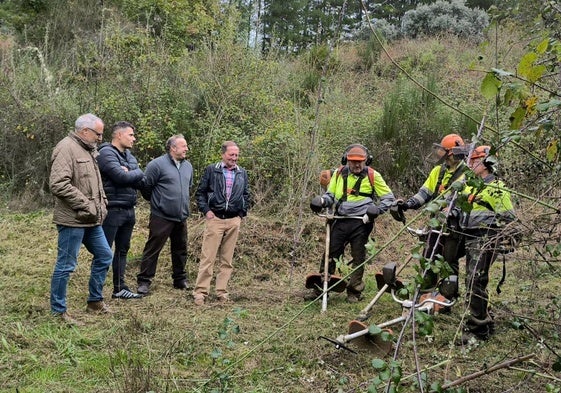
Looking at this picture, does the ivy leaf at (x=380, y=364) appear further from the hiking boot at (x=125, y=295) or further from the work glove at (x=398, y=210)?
the hiking boot at (x=125, y=295)

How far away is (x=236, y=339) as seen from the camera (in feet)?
16.2

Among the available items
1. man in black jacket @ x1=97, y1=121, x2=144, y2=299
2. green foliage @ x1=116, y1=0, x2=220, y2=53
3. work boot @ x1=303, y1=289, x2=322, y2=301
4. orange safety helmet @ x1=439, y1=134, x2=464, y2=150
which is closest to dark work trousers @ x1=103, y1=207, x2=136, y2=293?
man in black jacket @ x1=97, y1=121, x2=144, y2=299

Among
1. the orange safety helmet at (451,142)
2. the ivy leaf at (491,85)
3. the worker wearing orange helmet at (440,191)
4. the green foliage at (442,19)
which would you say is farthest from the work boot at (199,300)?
the green foliage at (442,19)

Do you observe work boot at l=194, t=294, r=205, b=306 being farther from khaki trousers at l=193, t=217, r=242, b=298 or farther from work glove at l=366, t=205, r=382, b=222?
work glove at l=366, t=205, r=382, b=222

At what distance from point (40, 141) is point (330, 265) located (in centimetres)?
661

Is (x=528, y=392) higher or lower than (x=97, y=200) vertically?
lower

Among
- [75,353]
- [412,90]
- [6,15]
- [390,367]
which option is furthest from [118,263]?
[6,15]

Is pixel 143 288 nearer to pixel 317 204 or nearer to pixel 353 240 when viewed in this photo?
pixel 317 204

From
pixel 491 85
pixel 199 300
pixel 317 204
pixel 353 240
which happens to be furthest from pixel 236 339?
pixel 491 85

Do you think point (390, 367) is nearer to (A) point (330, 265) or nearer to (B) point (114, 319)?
(B) point (114, 319)

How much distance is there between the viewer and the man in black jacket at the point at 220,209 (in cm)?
612

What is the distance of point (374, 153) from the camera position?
9766 mm

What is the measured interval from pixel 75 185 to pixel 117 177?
63 centimetres

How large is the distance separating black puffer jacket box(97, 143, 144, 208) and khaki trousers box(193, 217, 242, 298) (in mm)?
939
